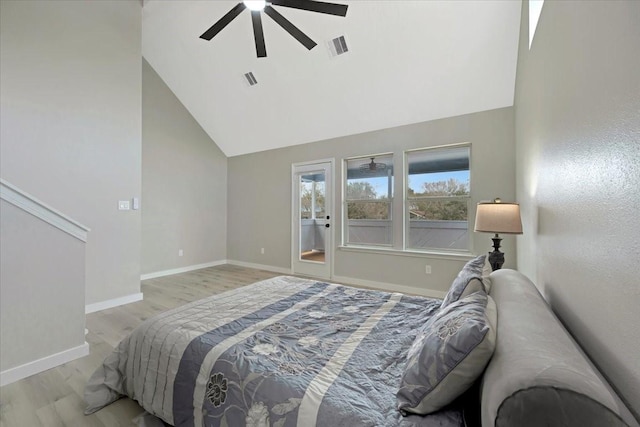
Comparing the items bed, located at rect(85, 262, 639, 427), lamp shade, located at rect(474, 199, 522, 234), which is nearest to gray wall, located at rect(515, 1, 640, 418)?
bed, located at rect(85, 262, 639, 427)

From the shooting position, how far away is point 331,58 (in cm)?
358

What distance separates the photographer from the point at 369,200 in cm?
444

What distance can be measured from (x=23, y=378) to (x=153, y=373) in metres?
1.41

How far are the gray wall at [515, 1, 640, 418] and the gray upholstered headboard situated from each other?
0.15 m

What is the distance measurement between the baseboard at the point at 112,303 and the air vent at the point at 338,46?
406cm

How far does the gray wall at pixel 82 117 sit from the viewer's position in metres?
2.82

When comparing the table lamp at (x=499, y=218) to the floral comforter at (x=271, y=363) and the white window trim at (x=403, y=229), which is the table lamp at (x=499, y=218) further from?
the white window trim at (x=403, y=229)

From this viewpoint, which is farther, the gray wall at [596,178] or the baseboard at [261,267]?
the baseboard at [261,267]

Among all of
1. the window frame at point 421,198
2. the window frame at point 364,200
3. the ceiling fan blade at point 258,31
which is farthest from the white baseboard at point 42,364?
the window frame at point 421,198

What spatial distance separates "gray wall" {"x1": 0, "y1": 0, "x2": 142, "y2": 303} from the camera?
2.82 meters

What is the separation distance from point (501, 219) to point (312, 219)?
3220 mm

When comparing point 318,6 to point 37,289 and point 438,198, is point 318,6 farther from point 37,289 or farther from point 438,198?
point 37,289

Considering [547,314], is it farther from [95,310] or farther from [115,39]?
[115,39]

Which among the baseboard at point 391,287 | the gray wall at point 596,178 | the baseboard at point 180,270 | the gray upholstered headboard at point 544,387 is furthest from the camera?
the baseboard at point 180,270
